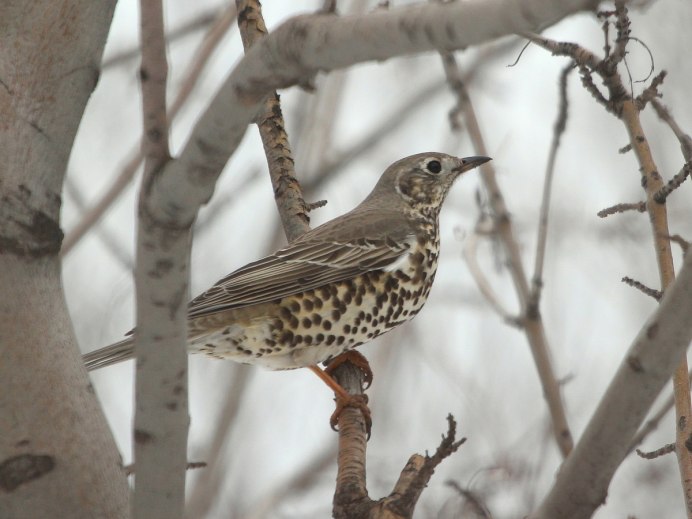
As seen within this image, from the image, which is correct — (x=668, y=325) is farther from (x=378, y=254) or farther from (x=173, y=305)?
Result: (x=378, y=254)

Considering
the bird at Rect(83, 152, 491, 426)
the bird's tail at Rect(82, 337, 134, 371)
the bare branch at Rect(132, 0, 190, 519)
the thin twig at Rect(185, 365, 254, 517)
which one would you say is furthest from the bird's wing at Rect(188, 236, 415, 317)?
the bare branch at Rect(132, 0, 190, 519)

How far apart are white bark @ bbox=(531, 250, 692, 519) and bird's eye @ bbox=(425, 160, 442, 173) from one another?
4.77 metres

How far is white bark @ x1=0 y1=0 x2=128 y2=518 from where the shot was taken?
7.95ft

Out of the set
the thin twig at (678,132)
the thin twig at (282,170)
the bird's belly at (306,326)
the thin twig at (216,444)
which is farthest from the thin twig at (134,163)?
the thin twig at (678,132)

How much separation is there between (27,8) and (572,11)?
5.30 ft

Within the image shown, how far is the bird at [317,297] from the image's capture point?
18.0ft

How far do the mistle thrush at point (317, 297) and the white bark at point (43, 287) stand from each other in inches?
95.4

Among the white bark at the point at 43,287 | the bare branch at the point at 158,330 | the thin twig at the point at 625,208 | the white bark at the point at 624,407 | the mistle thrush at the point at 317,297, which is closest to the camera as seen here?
the white bark at the point at 624,407

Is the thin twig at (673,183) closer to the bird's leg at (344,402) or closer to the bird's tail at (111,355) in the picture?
the bird's leg at (344,402)

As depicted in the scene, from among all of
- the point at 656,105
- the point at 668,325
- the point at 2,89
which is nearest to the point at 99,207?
the point at 2,89

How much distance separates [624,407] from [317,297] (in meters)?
3.77

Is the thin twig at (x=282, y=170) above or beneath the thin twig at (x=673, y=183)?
above

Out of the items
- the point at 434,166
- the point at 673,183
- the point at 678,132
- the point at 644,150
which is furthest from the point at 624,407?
the point at 434,166

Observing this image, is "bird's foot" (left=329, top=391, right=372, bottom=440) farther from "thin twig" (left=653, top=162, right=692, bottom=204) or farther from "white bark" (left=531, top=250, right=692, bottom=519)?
"white bark" (left=531, top=250, right=692, bottom=519)
